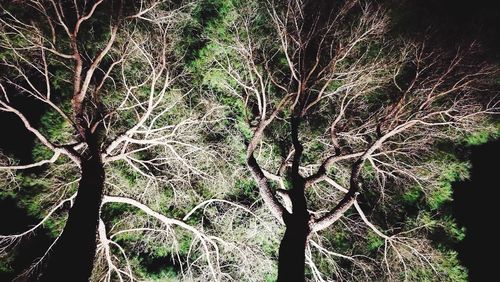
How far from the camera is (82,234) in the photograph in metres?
5.00

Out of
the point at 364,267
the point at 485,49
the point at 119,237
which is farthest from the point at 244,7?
the point at 119,237

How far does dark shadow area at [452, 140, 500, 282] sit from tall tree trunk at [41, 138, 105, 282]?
9140 mm

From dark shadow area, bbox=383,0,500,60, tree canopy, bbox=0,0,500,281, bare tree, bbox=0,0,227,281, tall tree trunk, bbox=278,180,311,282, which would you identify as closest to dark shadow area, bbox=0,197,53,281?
tree canopy, bbox=0,0,500,281

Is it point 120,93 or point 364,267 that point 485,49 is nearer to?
point 364,267

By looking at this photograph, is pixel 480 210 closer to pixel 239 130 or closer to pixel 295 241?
pixel 239 130

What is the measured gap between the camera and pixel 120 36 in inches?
286

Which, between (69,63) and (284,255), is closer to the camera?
(284,255)

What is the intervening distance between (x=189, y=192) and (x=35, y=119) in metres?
4.31

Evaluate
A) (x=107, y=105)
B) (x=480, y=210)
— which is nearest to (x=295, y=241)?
(x=107, y=105)

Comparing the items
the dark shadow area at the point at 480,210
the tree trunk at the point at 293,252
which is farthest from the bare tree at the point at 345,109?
the dark shadow area at the point at 480,210

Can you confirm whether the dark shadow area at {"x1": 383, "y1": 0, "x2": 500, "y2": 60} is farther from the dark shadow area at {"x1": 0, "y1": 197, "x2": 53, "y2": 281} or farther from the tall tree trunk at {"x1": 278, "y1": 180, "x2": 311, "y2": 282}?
the dark shadow area at {"x1": 0, "y1": 197, "x2": 53, "y2": 281}

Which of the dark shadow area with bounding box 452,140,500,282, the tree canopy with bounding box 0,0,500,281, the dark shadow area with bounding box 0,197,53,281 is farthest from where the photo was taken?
the dark shadow area with bounding box 452,140,500,282

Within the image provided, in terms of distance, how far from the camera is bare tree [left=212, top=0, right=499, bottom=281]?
230 inches

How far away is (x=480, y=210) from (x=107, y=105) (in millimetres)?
10692
